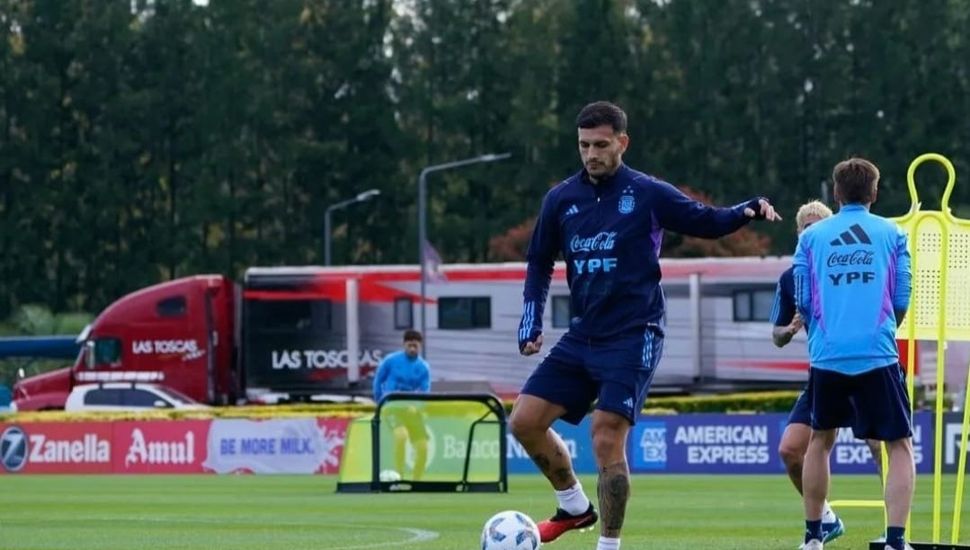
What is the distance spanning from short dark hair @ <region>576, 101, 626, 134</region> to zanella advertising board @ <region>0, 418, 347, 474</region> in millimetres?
22330

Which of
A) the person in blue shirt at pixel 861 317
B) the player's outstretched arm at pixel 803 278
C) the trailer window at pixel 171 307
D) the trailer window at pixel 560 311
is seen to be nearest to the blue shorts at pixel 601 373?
the player's outstretched arm at pixel 803 278

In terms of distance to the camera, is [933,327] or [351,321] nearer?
[933,327]

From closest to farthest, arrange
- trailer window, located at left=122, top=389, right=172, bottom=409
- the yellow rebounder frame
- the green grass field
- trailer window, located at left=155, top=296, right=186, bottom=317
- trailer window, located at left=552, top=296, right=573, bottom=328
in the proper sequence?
the yellow rebounder frame < the green grass field < trailer window, located at left=122, top=389, right=172, bottom=409 < trailer window, located at left=552, top=296, right=573, bottom=328 < trailer window, located at left=155, top=296, right=186, bottom=317

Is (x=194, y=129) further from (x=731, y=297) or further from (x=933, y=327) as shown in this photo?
(x=933, y=327)

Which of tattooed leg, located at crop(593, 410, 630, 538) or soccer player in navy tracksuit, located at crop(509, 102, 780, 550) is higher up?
soccer player in navy tracksuit, located at crop(509, 102, 780, 550)

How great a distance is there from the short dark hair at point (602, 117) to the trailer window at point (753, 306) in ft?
126

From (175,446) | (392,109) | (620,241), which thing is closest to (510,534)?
(620,241)

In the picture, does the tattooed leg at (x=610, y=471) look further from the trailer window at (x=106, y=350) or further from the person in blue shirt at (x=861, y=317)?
the trailer window at (x=106, y=350)

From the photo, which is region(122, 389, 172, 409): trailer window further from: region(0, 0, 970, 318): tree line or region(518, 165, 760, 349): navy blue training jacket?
region(518, 165, 760, 349): navy blue training jacket

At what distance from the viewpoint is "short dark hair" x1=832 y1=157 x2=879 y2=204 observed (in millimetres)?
11062

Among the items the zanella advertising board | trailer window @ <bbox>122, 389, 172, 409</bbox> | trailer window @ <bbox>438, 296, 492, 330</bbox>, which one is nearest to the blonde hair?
the zanella advertising board

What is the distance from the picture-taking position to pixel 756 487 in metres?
25.5

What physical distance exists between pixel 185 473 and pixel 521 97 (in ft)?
156

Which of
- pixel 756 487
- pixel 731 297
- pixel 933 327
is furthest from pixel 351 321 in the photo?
pixel 933 327
